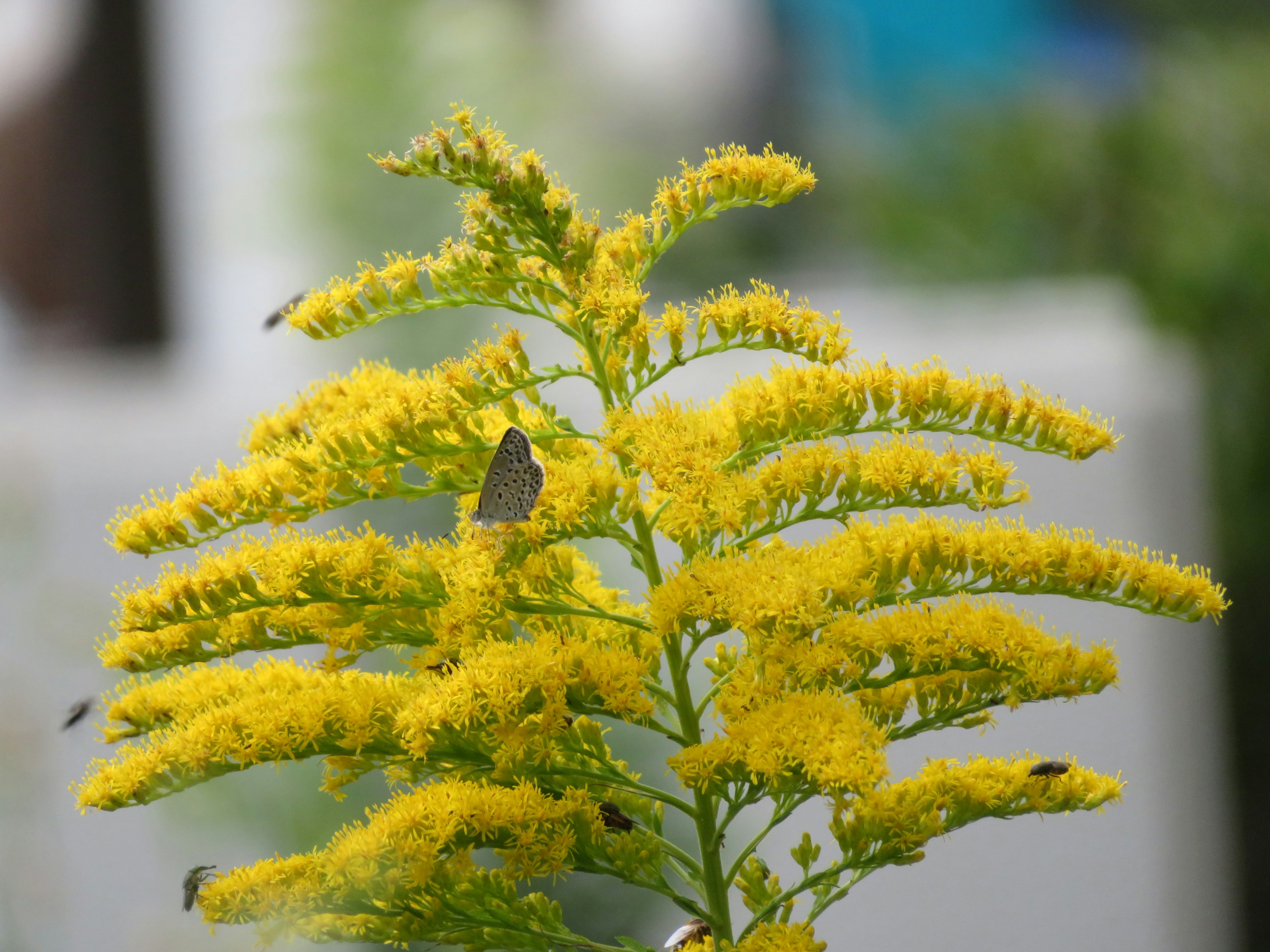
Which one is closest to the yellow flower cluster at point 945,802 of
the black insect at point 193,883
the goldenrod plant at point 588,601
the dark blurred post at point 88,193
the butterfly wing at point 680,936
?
the goldenrod plant at point 588,601

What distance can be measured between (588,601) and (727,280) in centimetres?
168

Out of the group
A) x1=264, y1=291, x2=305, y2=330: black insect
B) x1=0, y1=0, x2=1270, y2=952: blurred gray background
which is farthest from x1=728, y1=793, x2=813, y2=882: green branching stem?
x1=0, y1=0, x2=1270, y2=952: blurred gray background

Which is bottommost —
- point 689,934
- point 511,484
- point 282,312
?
point 689,934

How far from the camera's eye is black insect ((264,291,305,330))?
0.64m

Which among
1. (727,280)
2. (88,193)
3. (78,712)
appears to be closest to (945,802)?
(78,712)

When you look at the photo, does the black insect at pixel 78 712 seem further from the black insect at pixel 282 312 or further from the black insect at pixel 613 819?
the black insect at pixel 613 819

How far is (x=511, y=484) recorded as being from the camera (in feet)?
1.75

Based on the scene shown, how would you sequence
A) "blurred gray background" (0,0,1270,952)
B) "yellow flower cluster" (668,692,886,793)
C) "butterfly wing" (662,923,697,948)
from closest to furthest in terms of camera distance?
"yellow flower cluster" (668,692,886,793)
"butterfly wing" (662,923,697,948)
"blurred gray background" (0,0,1270,952)

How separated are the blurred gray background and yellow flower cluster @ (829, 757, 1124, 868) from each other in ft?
2.57

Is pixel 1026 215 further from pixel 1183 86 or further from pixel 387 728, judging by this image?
pixel 387 728

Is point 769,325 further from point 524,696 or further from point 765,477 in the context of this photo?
point 524,696

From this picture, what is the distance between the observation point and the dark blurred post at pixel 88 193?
2031mm

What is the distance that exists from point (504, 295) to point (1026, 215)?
6.01 ft

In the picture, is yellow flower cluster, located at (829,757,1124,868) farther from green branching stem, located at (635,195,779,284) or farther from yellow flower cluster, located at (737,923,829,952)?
green branching stem, located at (635,195,779,284)
